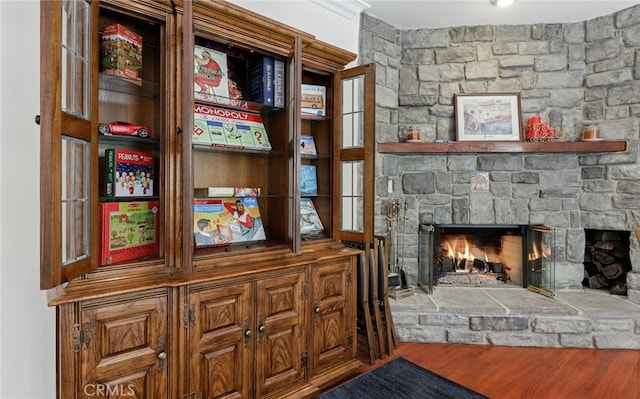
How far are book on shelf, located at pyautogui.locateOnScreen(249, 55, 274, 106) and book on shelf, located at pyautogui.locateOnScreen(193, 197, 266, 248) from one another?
665 millimetres

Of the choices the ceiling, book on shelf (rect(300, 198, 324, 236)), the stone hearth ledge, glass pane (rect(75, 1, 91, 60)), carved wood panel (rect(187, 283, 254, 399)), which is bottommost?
the stone hearth ledge

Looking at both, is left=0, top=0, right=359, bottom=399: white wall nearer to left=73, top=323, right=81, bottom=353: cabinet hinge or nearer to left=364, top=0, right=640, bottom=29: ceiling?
left=73, top=323, right=81, bottom=353: cabinet hinge

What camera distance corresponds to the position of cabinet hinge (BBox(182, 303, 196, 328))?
1.60 meters

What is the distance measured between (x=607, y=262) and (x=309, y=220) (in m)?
3.02

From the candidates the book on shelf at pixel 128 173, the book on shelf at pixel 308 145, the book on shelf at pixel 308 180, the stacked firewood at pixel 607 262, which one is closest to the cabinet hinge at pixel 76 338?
the book on shelf at pixel 128 173

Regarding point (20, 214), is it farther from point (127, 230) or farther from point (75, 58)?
point (75, 58)

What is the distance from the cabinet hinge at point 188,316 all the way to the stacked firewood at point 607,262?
12.3 ft

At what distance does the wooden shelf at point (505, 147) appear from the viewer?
3.01 metres

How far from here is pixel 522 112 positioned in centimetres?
331

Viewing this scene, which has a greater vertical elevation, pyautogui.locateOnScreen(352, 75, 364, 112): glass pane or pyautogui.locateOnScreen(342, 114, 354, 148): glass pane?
pyautogui.locateOnScreen(352, 75, 364, 112): glass pane

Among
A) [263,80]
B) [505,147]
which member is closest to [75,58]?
[263,80]

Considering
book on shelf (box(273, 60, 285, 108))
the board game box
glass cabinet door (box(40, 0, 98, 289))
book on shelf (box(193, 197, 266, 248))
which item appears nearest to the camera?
glass cabinet door (box(40, 0, 98, 289))

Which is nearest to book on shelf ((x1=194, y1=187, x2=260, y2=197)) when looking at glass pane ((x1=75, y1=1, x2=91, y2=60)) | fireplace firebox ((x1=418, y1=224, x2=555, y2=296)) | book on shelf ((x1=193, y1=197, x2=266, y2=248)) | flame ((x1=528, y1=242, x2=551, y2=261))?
book on shelf ((x1=193, y1=197, x2=266, y2=248))

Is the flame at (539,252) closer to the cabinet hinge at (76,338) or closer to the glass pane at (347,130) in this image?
the glass pane at (347,130)
